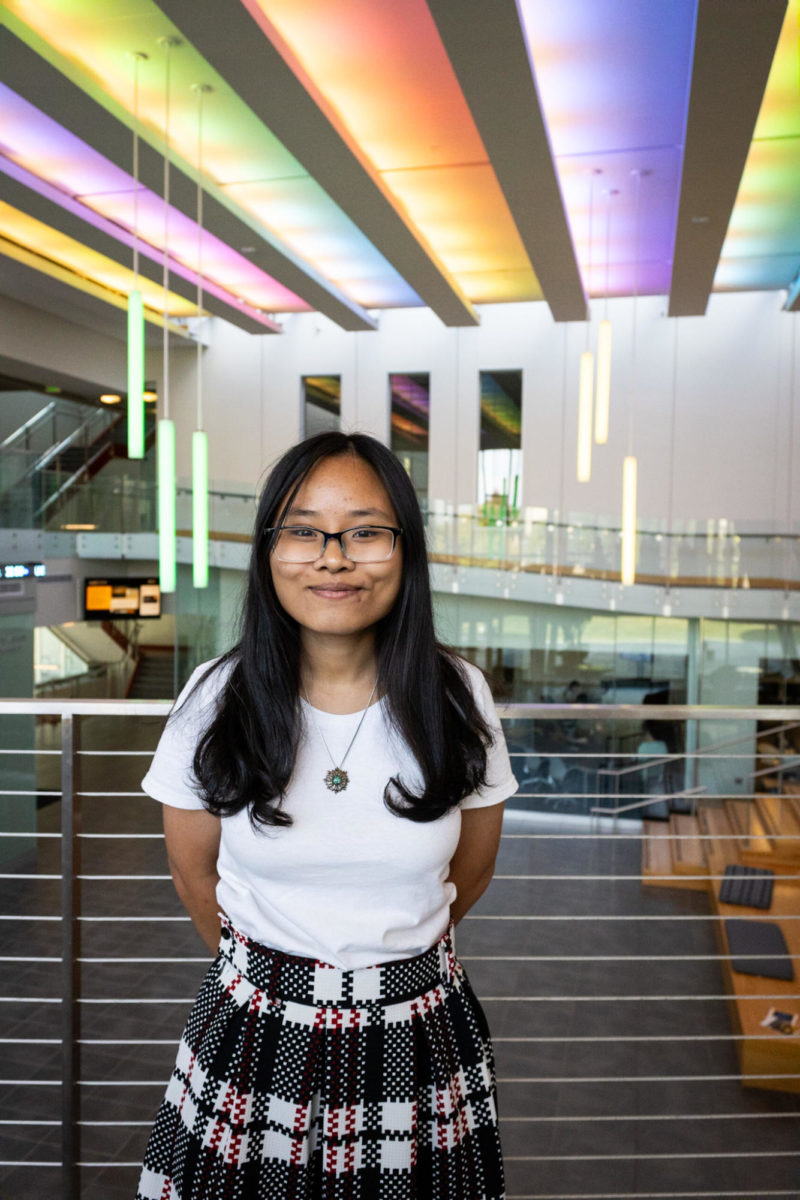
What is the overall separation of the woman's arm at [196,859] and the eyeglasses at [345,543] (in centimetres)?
37

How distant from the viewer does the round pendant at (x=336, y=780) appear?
1.17 m

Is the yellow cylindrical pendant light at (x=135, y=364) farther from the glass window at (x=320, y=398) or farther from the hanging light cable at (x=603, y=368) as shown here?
the glass window at (x=320, y=398)

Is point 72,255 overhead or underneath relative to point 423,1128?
overhead

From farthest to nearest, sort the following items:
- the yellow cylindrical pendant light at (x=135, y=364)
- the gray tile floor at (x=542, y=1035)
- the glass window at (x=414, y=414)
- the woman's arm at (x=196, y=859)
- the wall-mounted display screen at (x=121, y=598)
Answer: the wall-mounted display screen at (x=121, y=598) < the glass window at (x=414, y=414) < the yellow cylindrical pendant light at (x=135, y=364) < the gray tile floor at (x=542, y=1035) < the woman's arm at (x=196, y=859)

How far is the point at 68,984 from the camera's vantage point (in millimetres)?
1808

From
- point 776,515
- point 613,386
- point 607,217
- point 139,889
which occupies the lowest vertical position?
point 139,889

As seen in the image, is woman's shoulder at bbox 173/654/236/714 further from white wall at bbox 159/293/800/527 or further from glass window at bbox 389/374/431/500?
glass window at bbox 389/374/431/500

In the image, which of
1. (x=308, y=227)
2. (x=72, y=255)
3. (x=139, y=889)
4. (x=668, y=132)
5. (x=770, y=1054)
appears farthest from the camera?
(x=72, y=255)

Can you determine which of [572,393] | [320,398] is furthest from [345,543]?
[320,398]

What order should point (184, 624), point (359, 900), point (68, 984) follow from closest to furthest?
point (359, 900) < point (68, 984) < point (184, 624)

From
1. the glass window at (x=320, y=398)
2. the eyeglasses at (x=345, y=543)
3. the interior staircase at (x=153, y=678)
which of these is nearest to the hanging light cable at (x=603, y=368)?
the glass window at (x=320, y=398)

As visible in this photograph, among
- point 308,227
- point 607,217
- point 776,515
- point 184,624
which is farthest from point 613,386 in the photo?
point 184,624

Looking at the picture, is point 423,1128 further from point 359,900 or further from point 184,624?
point 184,624

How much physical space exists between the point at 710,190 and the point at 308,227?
Result: 310cm
